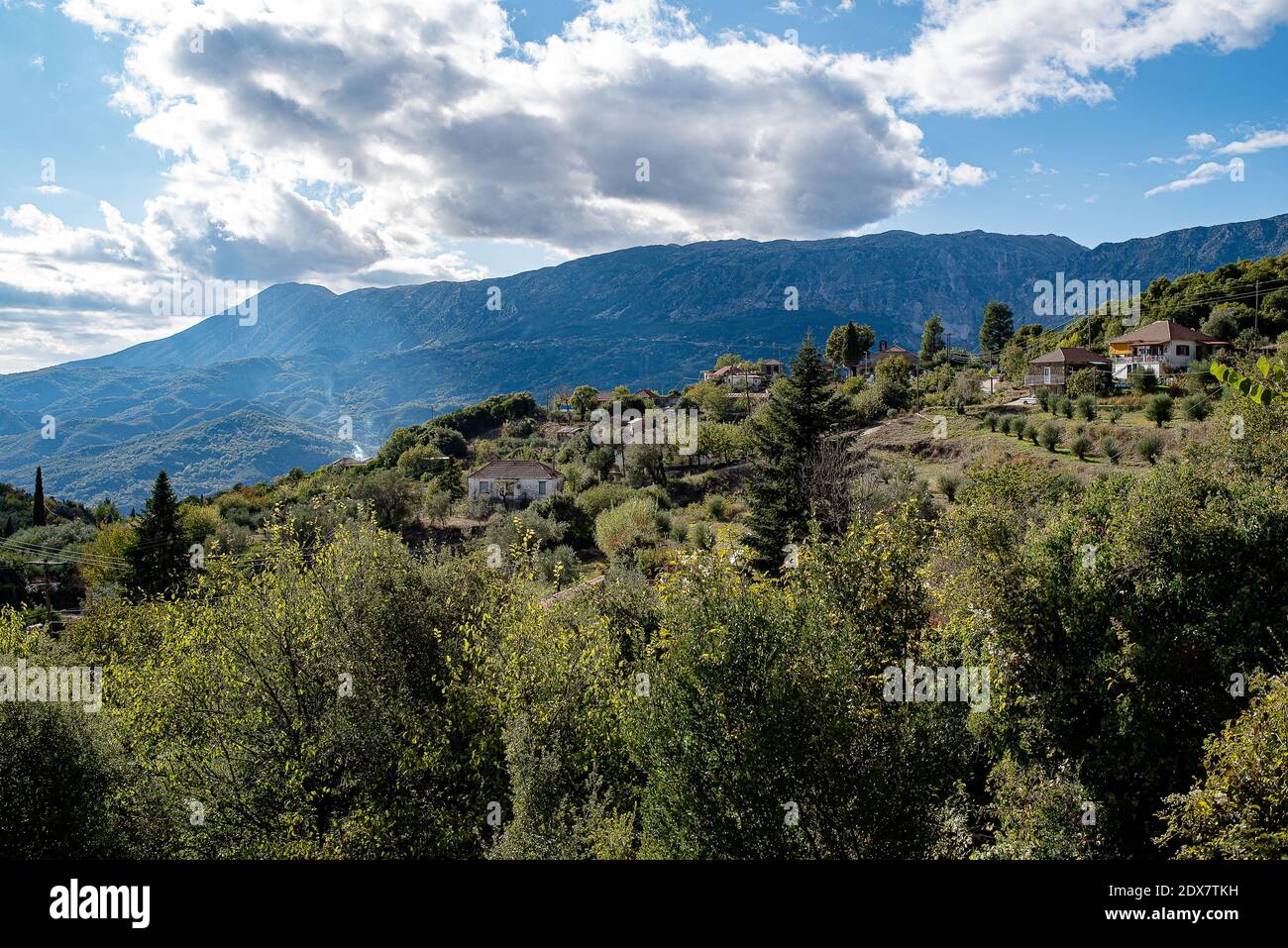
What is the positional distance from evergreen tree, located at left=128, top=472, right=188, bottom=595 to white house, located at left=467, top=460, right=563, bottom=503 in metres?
26.2

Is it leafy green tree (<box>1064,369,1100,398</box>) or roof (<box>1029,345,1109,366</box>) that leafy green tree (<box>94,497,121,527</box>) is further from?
roof (<box>1029,345,1109,366</box>)

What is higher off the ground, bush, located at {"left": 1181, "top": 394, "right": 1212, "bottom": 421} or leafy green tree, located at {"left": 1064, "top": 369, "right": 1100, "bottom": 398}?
leafy green tree, located at {"left": 1064, "top": 369, "right": 1100, "bottom": 398}

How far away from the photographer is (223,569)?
15891 mm

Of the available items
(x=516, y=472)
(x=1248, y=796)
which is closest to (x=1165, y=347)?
(x=516, y=472)

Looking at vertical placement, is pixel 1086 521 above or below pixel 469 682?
above

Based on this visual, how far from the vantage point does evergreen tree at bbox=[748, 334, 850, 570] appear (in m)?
35.9

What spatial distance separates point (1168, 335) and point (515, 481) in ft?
203

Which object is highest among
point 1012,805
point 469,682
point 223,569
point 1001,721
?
point 223,569

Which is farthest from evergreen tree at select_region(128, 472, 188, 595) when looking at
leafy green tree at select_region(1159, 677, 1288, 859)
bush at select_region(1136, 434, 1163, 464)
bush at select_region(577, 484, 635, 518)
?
bush at select_region(1136, 434, 1163, 464)

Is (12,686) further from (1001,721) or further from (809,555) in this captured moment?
(1001,721)

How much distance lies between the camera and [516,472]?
7081 centimetres

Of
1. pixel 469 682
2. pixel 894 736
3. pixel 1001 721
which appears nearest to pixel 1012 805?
pixel 1001 721
